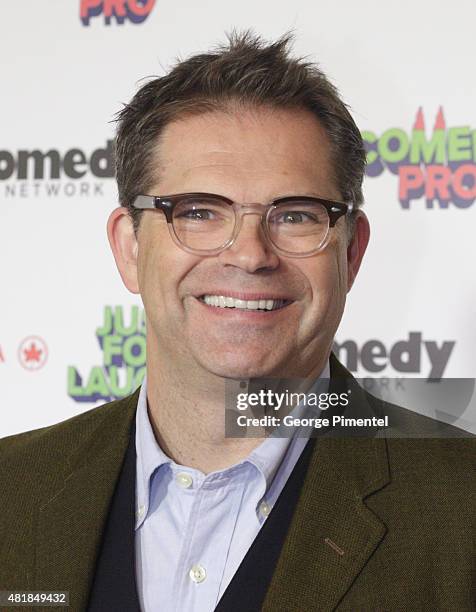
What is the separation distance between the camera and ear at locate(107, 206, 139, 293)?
1596 millimetres

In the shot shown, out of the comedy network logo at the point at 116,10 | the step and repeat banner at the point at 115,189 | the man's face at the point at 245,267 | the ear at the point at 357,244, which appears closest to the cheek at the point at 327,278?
the man's face at the point at 245,267

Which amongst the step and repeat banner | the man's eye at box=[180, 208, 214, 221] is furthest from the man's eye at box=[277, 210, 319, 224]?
the step and repeat banner

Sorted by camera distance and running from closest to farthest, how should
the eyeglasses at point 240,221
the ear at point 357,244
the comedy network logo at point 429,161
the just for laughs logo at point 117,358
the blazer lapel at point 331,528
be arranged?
1. the blazer lapel at point 331,528
2. the eyeglasses at point 240,221
3. the ear at point 357,244
4. the comedy network logo at point 429,161
5. the just for laughs logo at point 117,358

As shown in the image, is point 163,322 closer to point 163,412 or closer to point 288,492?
point 163,412

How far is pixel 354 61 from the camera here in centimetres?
207

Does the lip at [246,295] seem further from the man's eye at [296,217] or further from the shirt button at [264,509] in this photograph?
the shirt button at [264,509]

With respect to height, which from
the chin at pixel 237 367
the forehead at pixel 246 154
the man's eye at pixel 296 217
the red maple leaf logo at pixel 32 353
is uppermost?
the forehead at pixel 246 154

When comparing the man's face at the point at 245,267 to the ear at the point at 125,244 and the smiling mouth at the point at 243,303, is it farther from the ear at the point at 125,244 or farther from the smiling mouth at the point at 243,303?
the ear at the point at 125,244

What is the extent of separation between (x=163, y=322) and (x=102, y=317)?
77cm

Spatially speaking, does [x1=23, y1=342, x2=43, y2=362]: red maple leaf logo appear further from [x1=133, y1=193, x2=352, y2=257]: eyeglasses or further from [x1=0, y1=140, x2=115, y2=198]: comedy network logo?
[x1=133, y1=193, x2=352, y2=257]: eyeglasses

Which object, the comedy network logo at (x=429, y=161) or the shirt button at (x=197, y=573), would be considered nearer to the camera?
the shirt button at (x=197, y=573)

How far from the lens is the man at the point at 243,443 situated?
1.32m

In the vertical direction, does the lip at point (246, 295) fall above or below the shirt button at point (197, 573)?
above

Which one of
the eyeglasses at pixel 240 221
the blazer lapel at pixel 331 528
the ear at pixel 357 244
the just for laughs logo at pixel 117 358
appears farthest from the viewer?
the just for laughs logo at pixel 117 358
